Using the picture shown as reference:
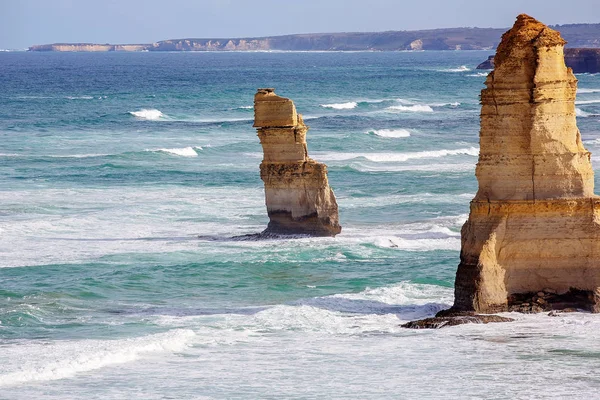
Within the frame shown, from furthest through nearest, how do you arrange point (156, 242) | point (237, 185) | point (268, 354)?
point (237, 185) → point (156, 242) → point (268, 354)

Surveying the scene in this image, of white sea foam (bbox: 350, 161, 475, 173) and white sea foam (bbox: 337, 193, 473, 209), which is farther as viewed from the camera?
white sea foam (bbox: 350, 161, 475, 173)

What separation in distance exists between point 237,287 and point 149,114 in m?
58.9

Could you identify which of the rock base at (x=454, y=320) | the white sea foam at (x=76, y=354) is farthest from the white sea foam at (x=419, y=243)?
the white sea foam at (x=76, y=354)

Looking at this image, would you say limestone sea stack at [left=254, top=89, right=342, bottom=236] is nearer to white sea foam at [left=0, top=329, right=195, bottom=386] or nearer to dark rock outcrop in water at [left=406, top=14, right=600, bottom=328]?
dark rock outcrop in water at [left=406, top=14, right=600, bottom=328]

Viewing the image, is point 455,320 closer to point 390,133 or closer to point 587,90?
point 390,133

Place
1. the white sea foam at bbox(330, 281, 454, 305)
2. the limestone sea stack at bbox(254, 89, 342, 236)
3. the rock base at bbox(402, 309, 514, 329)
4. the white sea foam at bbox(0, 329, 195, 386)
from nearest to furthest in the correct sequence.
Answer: the white sea foam at bbox(0, 329, 195, 386) → the rock base at bbox(402, 309, 514, 329) → the white sea foam at bbox(330, 281, 454, 305) → the limestone sea stack at bbox(254, 89, 342, 236)

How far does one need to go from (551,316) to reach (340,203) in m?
18.6

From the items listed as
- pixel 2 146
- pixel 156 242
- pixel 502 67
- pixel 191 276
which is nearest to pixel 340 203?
pixel 156 242

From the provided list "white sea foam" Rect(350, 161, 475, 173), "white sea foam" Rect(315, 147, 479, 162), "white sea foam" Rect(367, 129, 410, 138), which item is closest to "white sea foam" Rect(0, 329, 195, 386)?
"white sea foam" Rect(350, 161, 475, 173)

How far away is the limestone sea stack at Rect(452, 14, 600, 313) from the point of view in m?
22.4

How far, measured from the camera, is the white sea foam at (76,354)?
19406 mm

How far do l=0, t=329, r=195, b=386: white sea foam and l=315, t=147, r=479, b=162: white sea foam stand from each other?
113 feet

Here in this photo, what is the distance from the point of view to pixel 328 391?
18.5m

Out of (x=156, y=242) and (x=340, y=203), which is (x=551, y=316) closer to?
(x=156, y=242)
